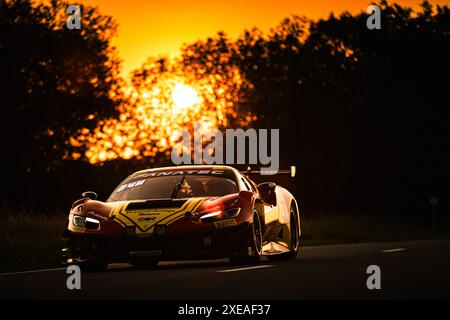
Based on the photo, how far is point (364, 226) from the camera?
143ft

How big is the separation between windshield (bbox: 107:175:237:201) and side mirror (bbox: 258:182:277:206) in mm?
749

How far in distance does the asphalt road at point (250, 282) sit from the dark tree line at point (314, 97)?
38.6 m

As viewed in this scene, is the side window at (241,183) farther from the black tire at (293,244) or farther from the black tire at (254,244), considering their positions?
the black tire at (293,244)

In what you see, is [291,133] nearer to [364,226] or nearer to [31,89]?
[31,89]

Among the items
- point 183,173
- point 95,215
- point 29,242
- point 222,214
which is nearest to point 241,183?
point 183,173

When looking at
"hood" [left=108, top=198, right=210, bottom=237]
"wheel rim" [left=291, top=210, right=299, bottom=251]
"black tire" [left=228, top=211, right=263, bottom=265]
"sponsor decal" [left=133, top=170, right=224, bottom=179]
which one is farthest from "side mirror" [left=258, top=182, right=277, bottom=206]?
"hood" [left=108, top=198, right=210, bottom=237]

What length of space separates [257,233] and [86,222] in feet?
8.11

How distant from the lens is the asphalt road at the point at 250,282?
11203 millimetres

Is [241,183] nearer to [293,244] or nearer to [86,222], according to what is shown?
[293,244]

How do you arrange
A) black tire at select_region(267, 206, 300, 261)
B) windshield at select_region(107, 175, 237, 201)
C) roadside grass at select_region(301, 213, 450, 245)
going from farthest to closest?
roadside grass at select_region(301, 213, 450, 245) < black tire at select_region(267, 206, 300, 261) < windshield at select_region(107, 175, 237, 201)

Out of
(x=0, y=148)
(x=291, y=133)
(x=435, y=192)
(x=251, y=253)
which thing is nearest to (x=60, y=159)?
(x=0, y=148)

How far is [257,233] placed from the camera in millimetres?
16453

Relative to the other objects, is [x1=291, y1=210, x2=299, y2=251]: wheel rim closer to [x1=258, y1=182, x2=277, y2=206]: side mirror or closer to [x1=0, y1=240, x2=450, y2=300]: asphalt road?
[x1=258, y1=182, x2=277, y2=206]: side mirror

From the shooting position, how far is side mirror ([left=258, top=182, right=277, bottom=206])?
57.6 feet
